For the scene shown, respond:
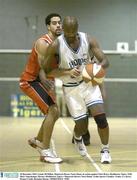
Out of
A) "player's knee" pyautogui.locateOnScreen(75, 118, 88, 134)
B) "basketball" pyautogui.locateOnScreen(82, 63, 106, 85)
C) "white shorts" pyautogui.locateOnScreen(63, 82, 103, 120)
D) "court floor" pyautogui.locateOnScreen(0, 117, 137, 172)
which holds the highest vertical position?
"basketball" pyautogui.locateOnScreen(82, 63, 106, 85)

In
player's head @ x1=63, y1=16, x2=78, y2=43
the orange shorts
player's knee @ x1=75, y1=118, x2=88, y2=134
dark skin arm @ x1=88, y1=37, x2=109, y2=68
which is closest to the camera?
player's head @ x1=63, y1=16, x2=78, y2=43

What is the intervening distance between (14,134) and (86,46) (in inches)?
168

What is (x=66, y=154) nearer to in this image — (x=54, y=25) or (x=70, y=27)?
(x=54, y=25)

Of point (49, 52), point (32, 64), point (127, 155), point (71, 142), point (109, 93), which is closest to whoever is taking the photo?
point (49, 52)

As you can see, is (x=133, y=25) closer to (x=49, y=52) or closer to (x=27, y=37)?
(x=27, y=37)

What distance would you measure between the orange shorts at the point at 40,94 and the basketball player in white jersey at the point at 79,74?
0.84 ft

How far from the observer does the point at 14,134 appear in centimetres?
939

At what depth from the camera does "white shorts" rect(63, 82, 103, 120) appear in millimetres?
5586

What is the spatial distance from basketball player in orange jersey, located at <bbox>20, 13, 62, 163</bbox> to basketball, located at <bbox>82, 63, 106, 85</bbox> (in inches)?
17.4

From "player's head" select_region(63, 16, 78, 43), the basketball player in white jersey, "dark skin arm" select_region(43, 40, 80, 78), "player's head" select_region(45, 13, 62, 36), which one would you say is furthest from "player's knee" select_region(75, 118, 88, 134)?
"player's head" select_region(45, 13, 62, 36)

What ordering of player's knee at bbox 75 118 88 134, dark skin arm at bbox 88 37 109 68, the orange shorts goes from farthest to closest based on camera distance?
the orange shorts → player's knee at bbox 75 118 88 134 → dark skin arm at bbox 88 37 109 68

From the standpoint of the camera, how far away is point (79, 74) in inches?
215

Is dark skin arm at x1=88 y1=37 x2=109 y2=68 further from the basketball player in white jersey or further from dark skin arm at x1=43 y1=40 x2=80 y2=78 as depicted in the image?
dark skin arm at x1=43 y1=40 x2=80 y2=78

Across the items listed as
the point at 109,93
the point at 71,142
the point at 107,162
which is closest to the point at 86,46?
the point at 107,162
